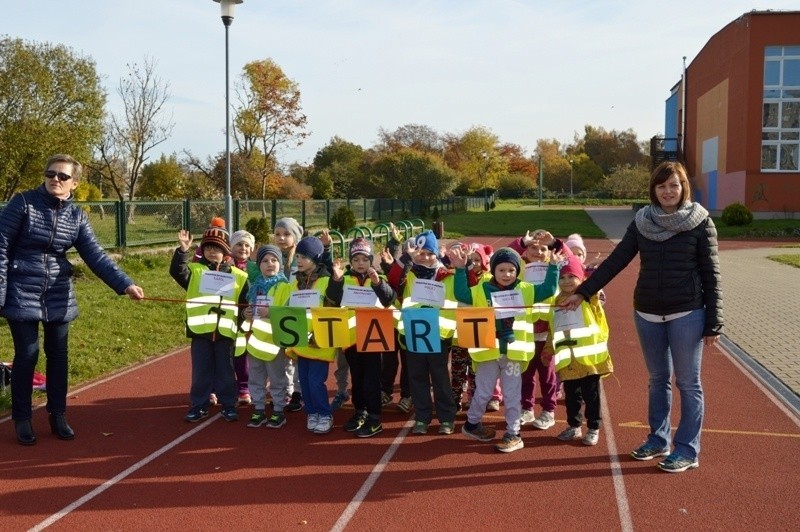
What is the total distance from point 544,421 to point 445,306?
4.35 ft

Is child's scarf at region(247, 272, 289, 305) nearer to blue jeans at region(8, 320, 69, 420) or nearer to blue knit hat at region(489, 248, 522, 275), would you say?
blue jeans at region(8, 320, 69, 420)

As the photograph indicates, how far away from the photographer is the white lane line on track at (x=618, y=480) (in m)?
4.55

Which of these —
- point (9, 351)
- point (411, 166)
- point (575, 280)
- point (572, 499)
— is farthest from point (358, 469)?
point (411, 166)

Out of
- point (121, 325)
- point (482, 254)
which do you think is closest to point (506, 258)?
point (482, 254)

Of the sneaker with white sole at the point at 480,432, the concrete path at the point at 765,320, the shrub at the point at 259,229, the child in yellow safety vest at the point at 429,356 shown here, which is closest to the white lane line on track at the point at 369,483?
the child in yellow safety vest at the point at 429,356

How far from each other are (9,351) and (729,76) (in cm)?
4359

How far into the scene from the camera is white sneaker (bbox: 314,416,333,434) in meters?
6.26

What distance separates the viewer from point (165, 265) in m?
16.2

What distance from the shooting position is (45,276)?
227 inches

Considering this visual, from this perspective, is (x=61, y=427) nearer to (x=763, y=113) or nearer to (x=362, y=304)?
(x=362, y=304)

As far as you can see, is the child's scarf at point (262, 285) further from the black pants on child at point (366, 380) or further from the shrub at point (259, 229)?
the shrub at point (259, 229)

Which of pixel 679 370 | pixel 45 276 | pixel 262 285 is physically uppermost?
pixel 45 276

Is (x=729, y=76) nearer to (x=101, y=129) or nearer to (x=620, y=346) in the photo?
(x=101, y=129)

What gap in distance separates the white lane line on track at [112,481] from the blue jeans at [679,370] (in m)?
3.66
